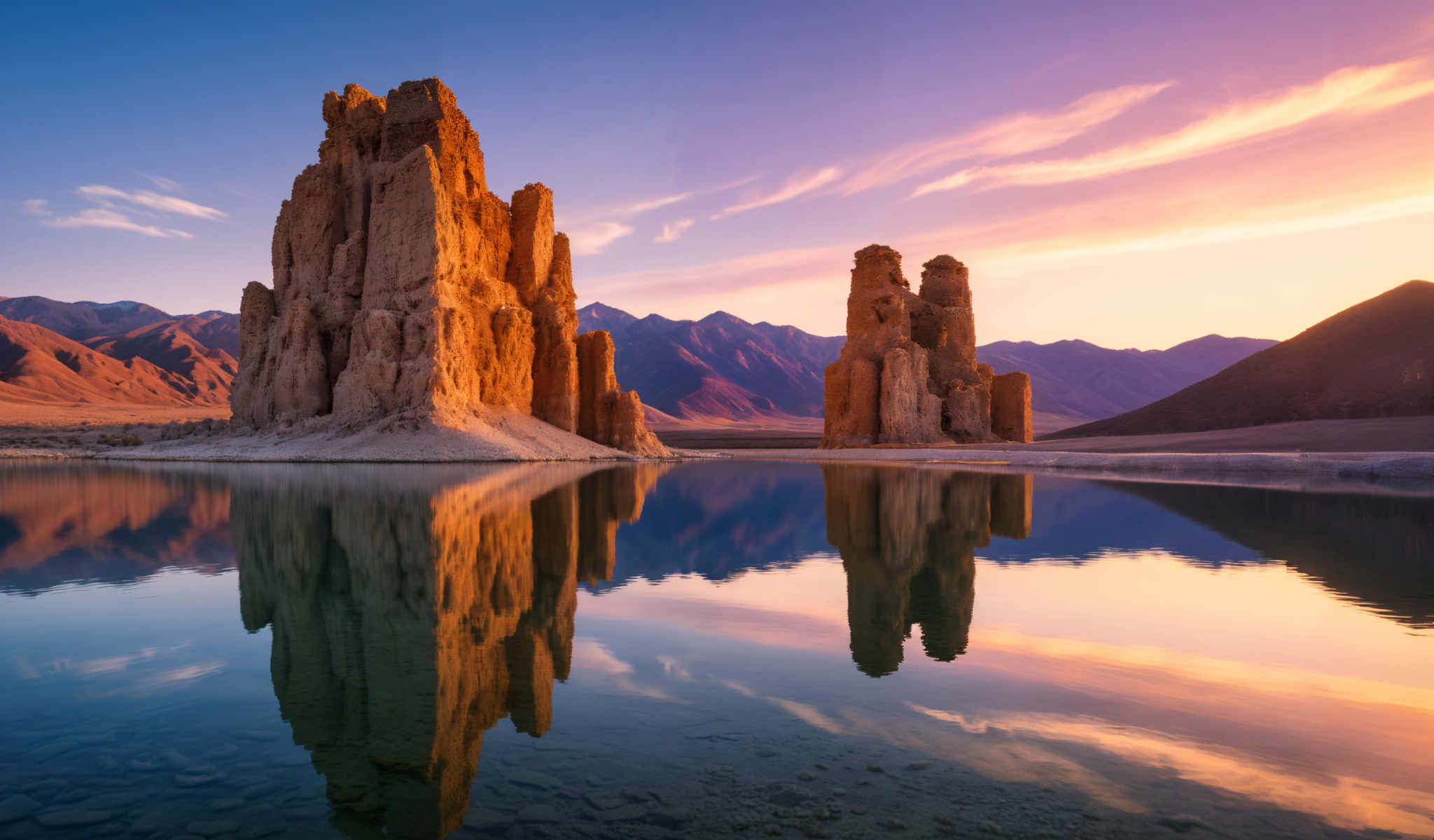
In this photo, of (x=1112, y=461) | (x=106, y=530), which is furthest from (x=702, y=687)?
(x=1112, y=461)

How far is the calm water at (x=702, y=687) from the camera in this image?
137 inches

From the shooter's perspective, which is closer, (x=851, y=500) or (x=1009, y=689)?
(x=1009, y=689)

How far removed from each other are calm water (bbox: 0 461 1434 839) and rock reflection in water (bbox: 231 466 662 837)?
0.12ft

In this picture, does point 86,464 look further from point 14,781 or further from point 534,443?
point 14,781

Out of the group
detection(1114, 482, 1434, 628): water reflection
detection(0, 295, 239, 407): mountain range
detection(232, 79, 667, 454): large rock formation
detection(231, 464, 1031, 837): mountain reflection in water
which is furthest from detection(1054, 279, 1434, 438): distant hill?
detection(0, 295, 239, 407): mountain range

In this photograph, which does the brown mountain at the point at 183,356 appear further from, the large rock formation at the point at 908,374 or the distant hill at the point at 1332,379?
the distant hill at the point at 1332,379

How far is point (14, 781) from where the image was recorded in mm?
3604

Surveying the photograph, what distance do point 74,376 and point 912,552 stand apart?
143 metres

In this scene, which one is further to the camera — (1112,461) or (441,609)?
(1112,461)

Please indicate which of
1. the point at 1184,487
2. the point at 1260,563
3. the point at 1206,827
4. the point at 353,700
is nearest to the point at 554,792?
the point at 353,700

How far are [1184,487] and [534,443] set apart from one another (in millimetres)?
28916

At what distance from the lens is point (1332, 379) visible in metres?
57.8

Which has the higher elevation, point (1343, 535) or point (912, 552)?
point (912, 552)

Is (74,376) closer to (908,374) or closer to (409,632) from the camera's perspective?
(908,374)
